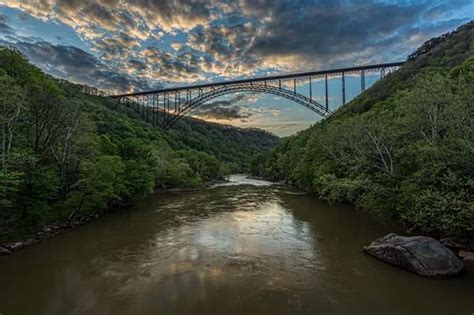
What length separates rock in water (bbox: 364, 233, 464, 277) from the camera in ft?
31.1

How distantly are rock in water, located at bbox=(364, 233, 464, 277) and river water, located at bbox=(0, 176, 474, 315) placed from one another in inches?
12.9

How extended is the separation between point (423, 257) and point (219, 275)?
6.53 meters

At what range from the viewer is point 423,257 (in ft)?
32.0

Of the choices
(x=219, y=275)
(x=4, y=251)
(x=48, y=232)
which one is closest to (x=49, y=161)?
(x=48, y=232)

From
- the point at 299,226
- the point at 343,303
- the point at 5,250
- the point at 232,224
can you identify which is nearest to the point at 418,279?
the point at 343,303

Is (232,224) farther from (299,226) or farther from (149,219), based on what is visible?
(149,219)

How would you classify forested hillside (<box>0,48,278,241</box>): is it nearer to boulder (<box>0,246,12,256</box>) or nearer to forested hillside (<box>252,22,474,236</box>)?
boulder (<box>0,246,12,256</box>)

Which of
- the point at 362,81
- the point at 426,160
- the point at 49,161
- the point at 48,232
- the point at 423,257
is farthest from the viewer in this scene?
the point at 362,81

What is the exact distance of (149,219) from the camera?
1956 cm

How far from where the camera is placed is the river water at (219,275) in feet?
26.1

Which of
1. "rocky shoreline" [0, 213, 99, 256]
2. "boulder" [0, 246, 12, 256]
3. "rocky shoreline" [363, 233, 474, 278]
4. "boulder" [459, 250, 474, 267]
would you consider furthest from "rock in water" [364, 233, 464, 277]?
"rocky shoreline" [0, 213, 99, 256]

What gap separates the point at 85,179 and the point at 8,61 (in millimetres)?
12327

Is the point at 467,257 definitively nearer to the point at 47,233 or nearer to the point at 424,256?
the point at 424,256

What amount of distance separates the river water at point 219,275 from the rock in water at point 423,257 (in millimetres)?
328
